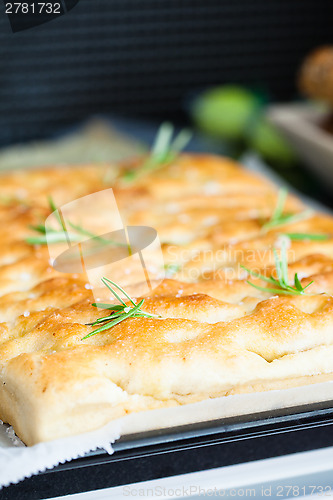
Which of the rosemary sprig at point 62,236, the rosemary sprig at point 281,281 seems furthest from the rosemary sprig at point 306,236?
the rosemary sprig at point 62,236

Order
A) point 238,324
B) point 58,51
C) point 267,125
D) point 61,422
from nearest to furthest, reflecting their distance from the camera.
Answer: point 61,422 → point 238,324 → point 267,125 → point 58,51

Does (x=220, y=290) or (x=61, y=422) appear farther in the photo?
(x=220, y=290)

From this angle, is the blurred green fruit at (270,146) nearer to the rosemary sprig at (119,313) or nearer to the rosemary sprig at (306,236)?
the rosemary sprig at (306,236)

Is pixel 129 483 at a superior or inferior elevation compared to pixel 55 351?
inferior

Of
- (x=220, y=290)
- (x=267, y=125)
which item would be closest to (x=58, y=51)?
(x=267, y=125)

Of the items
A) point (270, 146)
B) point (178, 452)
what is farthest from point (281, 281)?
point (270, 146)

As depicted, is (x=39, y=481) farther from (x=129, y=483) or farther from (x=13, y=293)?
(x=13, y=293)
